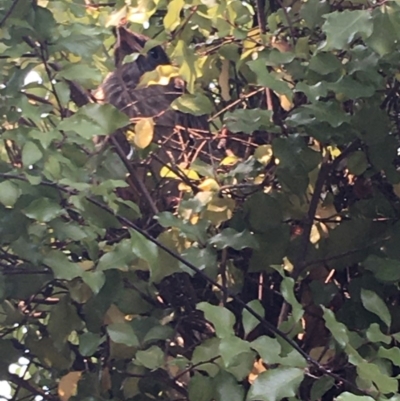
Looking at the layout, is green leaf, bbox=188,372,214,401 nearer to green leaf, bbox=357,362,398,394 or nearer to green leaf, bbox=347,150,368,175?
green leaf, bbox=357,362,398,394

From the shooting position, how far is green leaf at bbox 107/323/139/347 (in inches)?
29.4

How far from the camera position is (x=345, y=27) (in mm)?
703

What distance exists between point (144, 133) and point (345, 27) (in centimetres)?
29

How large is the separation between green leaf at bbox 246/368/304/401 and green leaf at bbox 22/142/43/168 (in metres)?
0.27

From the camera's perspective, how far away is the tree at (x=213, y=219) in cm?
71

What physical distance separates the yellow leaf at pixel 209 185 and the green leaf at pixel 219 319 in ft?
0.79

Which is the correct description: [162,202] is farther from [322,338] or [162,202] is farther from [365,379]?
[365,379]

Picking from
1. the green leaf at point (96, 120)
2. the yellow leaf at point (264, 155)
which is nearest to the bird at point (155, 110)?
the yellow leaf at point (264, 155)

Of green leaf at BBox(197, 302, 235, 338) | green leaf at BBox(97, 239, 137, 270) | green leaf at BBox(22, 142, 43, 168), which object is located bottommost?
green leaf at BBox(97, 239, 137, 270)

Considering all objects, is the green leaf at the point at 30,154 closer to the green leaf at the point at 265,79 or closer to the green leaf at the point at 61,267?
the green leaf at the point at 61,267

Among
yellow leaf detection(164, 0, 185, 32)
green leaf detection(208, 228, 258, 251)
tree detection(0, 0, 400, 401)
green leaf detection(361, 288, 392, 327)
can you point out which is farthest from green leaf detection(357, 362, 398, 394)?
yellow leaf detection(164, 0, 185, 32)

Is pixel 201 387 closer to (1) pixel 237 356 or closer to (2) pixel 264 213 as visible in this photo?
(1) pixel 237 356

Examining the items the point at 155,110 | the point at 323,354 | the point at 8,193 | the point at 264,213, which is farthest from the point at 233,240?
the point at 155,110

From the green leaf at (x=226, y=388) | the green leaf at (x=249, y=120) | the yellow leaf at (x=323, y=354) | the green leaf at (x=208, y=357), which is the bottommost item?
the green leaf at (x=226, y=388)
